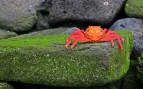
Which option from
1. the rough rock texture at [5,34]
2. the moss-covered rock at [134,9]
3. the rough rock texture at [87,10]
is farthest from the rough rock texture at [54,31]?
the moss-covered rock at [134,9]

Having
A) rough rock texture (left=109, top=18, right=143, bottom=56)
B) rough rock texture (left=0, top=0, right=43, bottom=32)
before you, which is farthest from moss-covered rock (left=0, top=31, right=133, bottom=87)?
rough rock texture (left=0, top=0, right=43, bottom=32)

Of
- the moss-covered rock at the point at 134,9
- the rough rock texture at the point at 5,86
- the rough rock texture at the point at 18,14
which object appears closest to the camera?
the rough rock texture at the point at 5,86

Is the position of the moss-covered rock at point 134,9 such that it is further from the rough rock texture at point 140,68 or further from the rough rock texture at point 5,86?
the rough rock texture at point 5,86

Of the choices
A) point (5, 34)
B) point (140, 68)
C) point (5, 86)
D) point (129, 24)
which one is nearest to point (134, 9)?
point (129, 24)

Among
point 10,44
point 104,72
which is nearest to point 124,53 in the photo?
point 104,72

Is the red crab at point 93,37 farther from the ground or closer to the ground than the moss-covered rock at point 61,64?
farther from the ground

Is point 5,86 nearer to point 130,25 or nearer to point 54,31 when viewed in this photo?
point 54,31
